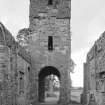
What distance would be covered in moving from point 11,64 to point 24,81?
3.62m

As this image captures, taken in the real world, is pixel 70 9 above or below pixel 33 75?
above

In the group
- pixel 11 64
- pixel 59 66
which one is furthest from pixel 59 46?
pixel 11 64

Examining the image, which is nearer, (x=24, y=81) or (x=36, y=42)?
(x=24, y=81)

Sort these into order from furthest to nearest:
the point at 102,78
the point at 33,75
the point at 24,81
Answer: the point at 33,75 → the point at 24,81 → the point at 102,78

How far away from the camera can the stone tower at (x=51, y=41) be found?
19859mm

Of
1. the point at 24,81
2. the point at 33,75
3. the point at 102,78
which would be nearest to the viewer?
the point at 102,78

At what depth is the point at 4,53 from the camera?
1281 cm

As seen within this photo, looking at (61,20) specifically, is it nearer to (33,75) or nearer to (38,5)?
(38,5)

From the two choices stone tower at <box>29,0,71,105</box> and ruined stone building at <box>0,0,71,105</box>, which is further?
stone tower at <box>29,0,71,105</box>

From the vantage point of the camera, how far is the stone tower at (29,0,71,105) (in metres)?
19.9

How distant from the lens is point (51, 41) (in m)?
20.6

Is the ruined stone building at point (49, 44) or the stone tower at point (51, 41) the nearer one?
the ruined stone building at point (49, 44)

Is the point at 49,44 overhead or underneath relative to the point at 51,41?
underneath

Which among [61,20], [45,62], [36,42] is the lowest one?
[45,62]
